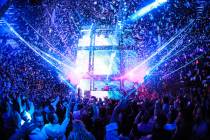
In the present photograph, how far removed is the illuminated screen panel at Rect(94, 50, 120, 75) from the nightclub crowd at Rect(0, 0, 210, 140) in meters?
1.53

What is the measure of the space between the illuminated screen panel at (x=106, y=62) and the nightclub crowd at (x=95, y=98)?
5.02ft

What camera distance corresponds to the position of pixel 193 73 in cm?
1548

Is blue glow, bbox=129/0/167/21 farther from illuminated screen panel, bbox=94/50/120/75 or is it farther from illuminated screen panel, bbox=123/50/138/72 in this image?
illuminated screen panel, bbox=94/50/120/75

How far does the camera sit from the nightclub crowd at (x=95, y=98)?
5.47 metres

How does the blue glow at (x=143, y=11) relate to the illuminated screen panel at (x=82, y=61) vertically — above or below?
above

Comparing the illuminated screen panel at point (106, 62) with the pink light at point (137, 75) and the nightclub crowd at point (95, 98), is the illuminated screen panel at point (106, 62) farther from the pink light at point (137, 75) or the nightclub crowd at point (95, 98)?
the nightclub crowd at point (95, 98)

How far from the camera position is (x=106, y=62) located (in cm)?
2480

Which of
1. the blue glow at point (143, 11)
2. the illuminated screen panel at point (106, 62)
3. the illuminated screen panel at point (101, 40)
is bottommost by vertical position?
the illuminated screen panel at point (106, 62)

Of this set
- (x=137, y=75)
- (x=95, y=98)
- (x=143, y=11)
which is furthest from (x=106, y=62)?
(x=95, y=98)

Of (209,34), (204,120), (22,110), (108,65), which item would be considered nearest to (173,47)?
(209,34)

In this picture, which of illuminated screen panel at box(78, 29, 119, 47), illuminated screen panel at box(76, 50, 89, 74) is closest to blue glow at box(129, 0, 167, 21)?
illuminated screen panel at box(78, 29, 119, 47)

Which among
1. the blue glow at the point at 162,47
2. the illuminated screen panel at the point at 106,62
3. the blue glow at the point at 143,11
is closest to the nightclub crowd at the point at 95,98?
the blue glow at the point at 162,47

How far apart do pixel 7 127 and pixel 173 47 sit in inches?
769

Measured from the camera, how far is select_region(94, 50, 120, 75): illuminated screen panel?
24.7 metres
